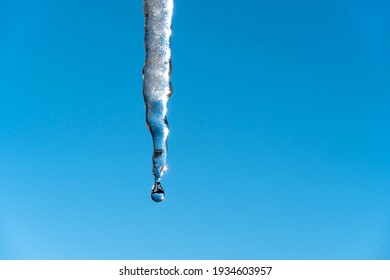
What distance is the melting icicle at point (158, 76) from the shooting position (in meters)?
2.82

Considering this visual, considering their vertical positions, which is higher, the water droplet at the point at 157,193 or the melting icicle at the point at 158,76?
the melting icicle at the point at 158,76

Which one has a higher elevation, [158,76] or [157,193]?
[158,76]

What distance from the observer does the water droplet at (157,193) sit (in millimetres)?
2688

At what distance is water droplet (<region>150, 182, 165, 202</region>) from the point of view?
269 centimetres

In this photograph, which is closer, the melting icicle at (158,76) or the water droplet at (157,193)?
the water droplet at (157,193)

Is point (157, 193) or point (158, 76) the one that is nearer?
point (157, 193)

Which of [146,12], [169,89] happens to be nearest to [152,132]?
[169,89]

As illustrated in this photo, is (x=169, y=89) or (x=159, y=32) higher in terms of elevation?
(x=159, y=32)

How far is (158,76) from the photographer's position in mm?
2865

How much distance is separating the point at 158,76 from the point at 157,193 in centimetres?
98

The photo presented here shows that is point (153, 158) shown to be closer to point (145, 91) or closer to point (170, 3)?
point (145, 91)

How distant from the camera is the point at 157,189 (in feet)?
8.95

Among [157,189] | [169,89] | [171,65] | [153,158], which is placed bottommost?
[157,189]

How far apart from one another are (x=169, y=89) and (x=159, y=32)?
52 cm
